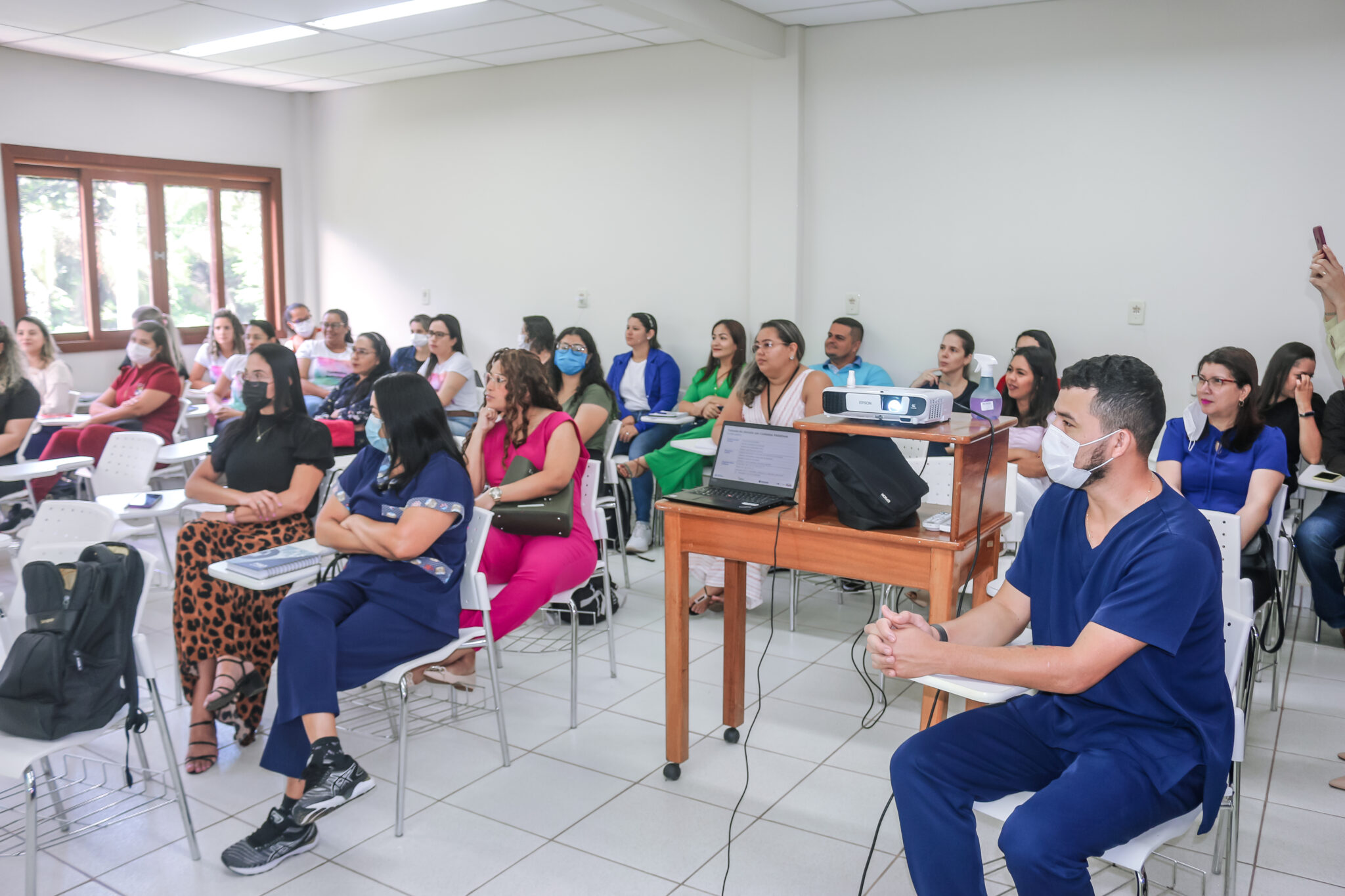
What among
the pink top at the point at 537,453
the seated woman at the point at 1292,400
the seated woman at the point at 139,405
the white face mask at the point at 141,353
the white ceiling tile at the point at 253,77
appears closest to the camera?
the pink top at the point at 537,453

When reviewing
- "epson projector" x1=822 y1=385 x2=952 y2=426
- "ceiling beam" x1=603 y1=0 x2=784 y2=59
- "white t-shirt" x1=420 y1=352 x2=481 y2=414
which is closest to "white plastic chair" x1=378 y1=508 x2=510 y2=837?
"epson projector" x1=822 y1=385 x2=952 y2=426

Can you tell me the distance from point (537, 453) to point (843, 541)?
137 cm

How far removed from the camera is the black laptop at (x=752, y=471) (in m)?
2.90

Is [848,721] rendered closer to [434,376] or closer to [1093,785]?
[1093,785]

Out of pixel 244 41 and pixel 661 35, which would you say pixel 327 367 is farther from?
pixel 661 35

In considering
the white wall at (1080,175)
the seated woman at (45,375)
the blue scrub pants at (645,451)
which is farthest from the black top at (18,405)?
the white wall at (1080,175)

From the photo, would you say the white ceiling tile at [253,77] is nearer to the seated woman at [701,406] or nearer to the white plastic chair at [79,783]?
the seated woman at [701,406]

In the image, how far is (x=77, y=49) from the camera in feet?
22.0

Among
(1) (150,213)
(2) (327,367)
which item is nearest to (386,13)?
(2) (327,367)

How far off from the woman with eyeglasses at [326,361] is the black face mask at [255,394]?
12.0ft

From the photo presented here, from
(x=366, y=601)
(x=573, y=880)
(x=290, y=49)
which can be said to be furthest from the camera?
(x=290, y=49)

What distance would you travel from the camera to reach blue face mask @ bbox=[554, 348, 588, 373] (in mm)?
4895

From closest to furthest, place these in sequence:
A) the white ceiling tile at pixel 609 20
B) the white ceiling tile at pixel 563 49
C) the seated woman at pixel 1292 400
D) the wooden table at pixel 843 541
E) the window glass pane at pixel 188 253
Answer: the wooden table at pixel 843 541, the seated woman at pixel 1292 400, the white ceiling tile at pixel 609 20, the white ceiling tile at pixel 563 49, the window glass pane at pixel 188 253

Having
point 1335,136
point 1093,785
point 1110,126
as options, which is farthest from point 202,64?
point 1093,785
